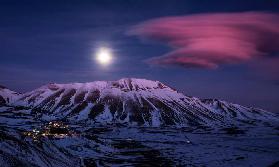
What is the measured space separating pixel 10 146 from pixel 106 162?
27.6 m

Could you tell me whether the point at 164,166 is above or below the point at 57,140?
below

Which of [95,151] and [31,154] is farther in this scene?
[95,151]

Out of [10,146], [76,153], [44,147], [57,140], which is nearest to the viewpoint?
[10,146]

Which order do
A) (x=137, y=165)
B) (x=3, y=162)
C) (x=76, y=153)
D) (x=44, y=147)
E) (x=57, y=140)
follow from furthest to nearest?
1. (x=57, y=140)
2. (x=76, y=153)
3. (x=137, y=165)
4. (x=44, y=147)
5. (x=3, y=162)

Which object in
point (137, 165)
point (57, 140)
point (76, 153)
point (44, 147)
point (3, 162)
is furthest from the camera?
point (57, 140)

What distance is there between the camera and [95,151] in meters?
97.6

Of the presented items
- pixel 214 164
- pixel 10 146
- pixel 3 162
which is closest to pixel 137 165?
pixel 214 164

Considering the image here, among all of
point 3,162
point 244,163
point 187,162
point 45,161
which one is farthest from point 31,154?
point 244,163

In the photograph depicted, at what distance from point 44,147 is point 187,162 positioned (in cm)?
3555

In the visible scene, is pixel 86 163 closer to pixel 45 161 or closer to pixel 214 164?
pixel 45 161

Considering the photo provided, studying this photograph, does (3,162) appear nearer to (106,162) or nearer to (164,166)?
(106,162)

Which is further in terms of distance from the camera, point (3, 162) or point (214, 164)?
point (214, 164)

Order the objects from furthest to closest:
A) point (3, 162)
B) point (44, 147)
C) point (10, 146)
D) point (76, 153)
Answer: point (76, 153), point (44, 147), point (10, 146), point (3, 162)

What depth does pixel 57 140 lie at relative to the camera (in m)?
97.2
